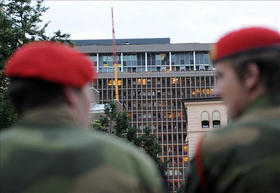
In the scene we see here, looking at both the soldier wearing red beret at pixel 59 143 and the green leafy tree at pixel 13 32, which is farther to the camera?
the green leafy tree at pixel 13 32

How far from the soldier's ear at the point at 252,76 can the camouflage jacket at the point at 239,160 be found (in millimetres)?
167

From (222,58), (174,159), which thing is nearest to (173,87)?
(174,159)

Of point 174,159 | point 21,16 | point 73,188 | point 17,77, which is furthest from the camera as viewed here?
point 174,159

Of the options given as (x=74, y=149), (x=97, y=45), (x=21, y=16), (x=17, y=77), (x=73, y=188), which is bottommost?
(x=73, y=188)

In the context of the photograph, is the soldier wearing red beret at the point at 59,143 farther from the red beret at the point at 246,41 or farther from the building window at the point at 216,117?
the building window at the point at 216,117

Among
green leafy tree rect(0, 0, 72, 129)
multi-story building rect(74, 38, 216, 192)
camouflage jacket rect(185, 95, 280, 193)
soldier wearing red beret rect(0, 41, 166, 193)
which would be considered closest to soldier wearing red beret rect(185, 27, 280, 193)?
camouflage jacket rect(185, 95, 280, 193)

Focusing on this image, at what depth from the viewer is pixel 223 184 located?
2.64m

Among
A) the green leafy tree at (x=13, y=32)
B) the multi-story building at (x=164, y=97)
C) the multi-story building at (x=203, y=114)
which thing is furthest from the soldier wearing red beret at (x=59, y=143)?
the multi-story building at (x=164, y=97)

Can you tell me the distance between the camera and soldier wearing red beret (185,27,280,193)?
2631mm

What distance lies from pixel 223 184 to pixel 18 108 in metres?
0.98

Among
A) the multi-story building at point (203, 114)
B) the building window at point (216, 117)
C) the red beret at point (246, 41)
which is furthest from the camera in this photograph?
the building window at point (216, 117)

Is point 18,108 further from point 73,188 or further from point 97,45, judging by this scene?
point 97,45

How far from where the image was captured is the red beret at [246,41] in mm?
2859

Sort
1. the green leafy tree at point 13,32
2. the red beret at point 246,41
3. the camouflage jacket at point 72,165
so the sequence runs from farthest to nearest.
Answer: the green leafy tree at point 13,32
the red beret at point 246,41
the camouflage jacket at point 72,165
